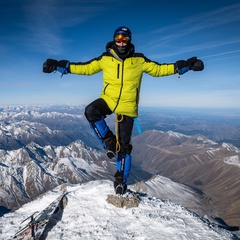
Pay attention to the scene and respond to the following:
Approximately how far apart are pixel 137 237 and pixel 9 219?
12.7 meters

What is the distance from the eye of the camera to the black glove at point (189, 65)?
446 inches

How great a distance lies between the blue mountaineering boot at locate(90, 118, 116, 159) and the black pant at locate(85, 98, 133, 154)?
0.29 meters

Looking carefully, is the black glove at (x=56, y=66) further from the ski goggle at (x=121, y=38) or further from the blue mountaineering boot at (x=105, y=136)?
the blue mountaineering boot at (x=105, y=136)

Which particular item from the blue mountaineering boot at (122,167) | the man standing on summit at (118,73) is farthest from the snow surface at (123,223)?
the man standing on summit at (118,73)

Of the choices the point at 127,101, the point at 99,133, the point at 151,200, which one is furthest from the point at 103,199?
the point at 127,101

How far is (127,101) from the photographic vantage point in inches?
479

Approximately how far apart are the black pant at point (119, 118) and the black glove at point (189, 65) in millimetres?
3601

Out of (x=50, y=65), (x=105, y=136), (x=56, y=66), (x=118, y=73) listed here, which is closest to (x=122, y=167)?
(x=105, y=136)

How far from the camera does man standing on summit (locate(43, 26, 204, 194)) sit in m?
11.6

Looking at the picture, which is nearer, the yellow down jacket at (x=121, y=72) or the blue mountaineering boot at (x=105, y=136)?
the yellow down jacket at (x=121, y=72)

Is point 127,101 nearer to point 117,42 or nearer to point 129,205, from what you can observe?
point 117,42

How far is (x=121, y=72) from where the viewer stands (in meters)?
11.7

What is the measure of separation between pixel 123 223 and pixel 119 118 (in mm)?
8341

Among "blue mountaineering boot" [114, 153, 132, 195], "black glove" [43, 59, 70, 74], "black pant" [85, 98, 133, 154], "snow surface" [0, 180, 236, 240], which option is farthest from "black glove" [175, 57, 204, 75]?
"snow surface" [0, 180, 236, 240]
